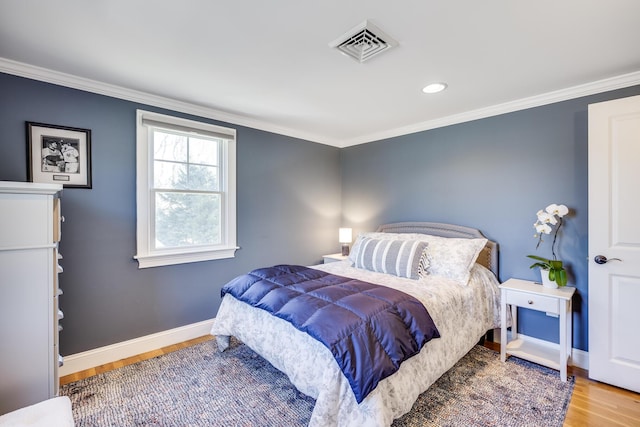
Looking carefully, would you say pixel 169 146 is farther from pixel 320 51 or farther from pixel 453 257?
pixel 453 257

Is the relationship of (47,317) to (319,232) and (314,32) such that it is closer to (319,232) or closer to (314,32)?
(314,32)

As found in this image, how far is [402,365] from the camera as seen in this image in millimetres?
1738

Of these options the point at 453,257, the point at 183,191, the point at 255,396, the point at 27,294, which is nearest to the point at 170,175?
the point at 183,191

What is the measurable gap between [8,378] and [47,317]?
1.05 feet

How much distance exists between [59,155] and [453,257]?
137 inches

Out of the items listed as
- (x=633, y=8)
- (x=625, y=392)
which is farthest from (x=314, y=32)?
(x=625, y=392)

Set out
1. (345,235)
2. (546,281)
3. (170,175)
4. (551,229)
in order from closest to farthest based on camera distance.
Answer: (546,281) → (551,229) → (170,175) → (345,235)

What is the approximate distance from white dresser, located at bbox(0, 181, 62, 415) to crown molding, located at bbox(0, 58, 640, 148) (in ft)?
4.04

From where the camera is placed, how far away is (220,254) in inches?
126

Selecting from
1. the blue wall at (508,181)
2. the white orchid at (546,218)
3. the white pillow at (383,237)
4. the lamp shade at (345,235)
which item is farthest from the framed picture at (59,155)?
the white orchid at (546,218)

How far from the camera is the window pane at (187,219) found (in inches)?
112

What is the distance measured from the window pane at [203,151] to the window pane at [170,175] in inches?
6.1

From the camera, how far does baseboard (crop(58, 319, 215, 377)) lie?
2.38 meters

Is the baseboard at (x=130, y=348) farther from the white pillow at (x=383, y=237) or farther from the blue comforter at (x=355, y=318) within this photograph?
the white pillow at (x=383, y=237)
